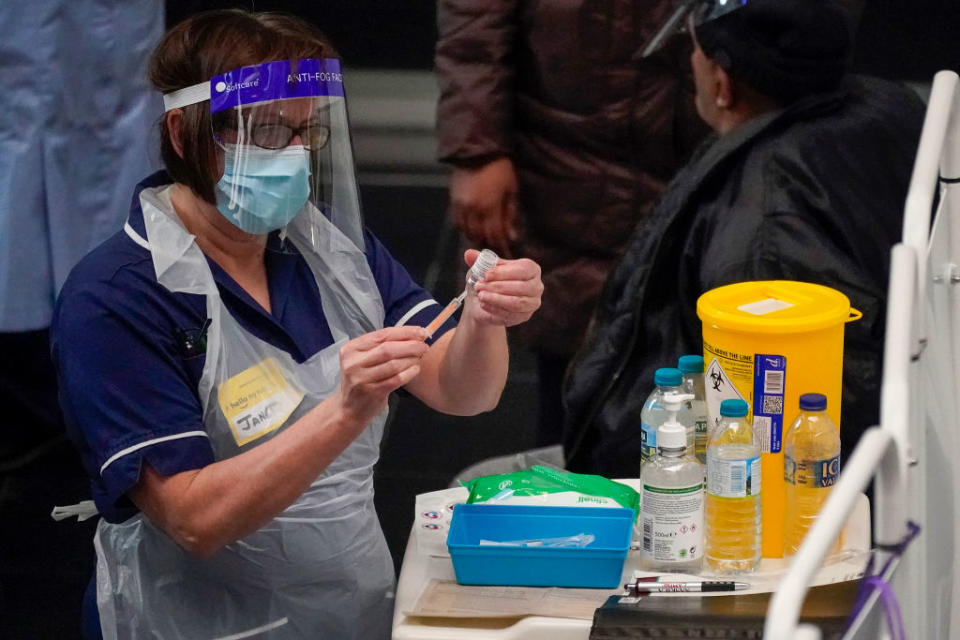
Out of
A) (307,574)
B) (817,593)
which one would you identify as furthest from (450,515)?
(817,593)

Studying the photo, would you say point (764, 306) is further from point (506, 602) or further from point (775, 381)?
point (506, 602)

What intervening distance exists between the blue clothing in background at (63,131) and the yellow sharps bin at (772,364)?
5.13 feet

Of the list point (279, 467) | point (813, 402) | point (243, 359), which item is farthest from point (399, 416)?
point (813, 402)

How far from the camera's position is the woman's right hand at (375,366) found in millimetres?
1587

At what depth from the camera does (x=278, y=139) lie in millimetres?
1789

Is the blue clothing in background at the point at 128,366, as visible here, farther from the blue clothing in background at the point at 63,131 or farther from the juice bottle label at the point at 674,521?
the blue clothing in background at the point at 63,131

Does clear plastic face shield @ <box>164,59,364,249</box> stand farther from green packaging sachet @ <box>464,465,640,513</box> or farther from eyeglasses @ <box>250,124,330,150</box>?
green packaging sachet @ <box>464,465,640,513</box>

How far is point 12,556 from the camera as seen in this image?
309 cm

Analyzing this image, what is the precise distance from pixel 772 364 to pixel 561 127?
1.23 m

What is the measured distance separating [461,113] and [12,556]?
1.49 metres

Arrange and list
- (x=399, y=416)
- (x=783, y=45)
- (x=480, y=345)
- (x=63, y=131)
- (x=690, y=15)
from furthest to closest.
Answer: (x=399, y=416), (x=63, y=131), (x=690, y=15), (x=783, y=45), (x=480, y=345)

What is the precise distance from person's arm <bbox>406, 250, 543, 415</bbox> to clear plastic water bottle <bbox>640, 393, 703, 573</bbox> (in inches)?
11.8

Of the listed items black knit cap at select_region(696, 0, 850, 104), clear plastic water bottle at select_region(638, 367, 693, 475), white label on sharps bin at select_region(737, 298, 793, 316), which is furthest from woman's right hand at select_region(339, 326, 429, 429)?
black knit cap at select_region(696, 0, 850, 104)

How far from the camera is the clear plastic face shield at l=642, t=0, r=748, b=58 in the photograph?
204 centimetres
